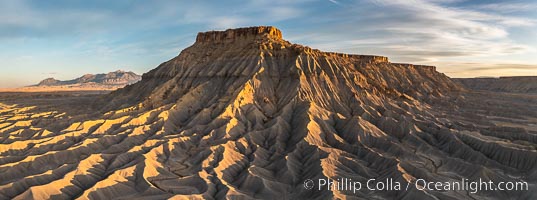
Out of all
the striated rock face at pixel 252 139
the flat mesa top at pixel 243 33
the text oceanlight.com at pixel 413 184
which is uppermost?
the flat mesa top at pixel 243 33

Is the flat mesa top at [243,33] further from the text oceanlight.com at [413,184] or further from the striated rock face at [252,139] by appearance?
the text oceanlight.com at [413,184]

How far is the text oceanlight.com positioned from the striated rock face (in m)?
0.86

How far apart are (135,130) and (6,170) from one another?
20180mm

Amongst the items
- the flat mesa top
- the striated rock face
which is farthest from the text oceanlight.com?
the flat mesa top

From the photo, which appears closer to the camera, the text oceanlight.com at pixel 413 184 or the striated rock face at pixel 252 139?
the text oceanlight.com at pixel 413 184

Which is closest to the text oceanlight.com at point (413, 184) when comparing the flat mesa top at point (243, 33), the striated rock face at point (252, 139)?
the striated rock face at point (252, 139)

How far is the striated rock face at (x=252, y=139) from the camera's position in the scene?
137 ft

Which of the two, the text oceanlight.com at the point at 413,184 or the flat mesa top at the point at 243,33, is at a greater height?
the flat mesa top at the point at 243,33

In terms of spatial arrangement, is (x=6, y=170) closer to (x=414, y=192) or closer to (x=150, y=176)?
(x=150, y=176)

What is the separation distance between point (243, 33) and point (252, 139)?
36288 mm

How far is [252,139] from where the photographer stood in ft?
193

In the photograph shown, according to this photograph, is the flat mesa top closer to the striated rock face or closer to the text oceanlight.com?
the striated rock face

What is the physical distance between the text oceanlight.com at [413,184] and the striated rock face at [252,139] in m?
0.86

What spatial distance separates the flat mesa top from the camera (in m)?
86.7
